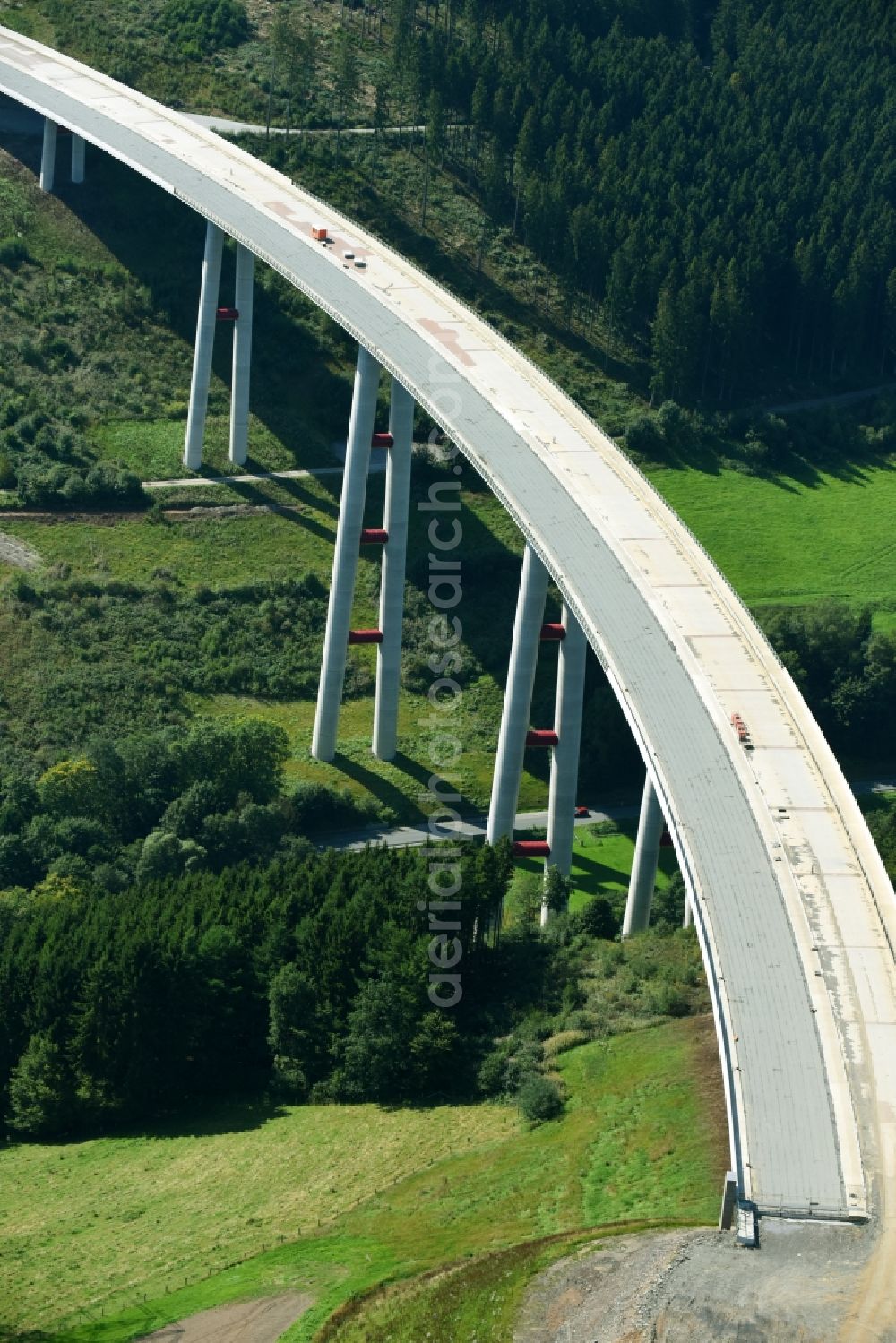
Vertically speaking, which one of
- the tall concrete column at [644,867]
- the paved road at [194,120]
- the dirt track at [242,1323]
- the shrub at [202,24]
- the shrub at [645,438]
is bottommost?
the dirt track at [242,1323]

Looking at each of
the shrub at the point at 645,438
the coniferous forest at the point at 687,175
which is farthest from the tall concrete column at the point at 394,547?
the coniferous forest at the point at 687,175

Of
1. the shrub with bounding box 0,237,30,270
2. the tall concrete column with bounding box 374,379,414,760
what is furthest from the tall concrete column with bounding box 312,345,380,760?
the shrub with bounding box 0,237,30,270

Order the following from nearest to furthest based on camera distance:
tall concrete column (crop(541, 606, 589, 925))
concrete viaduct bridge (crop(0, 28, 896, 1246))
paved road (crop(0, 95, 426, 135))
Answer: concrete viaduct bridge (crop(0, 28, 896, 1246)) → tall concrete column (crop(541, 606, 589, 925)) → paved road (crop(0, 95, 426, 135))

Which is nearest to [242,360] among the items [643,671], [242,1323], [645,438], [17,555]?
[17,555]

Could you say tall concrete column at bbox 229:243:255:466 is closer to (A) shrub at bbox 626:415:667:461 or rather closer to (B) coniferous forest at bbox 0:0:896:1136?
(B) coniferous forest at bbox 0:0:896:1136

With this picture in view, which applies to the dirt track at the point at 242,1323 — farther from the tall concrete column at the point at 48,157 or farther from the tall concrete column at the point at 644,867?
the tall concrete column at the point at 48,157

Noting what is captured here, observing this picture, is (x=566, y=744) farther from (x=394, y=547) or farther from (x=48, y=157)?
(x=48, y=157)
